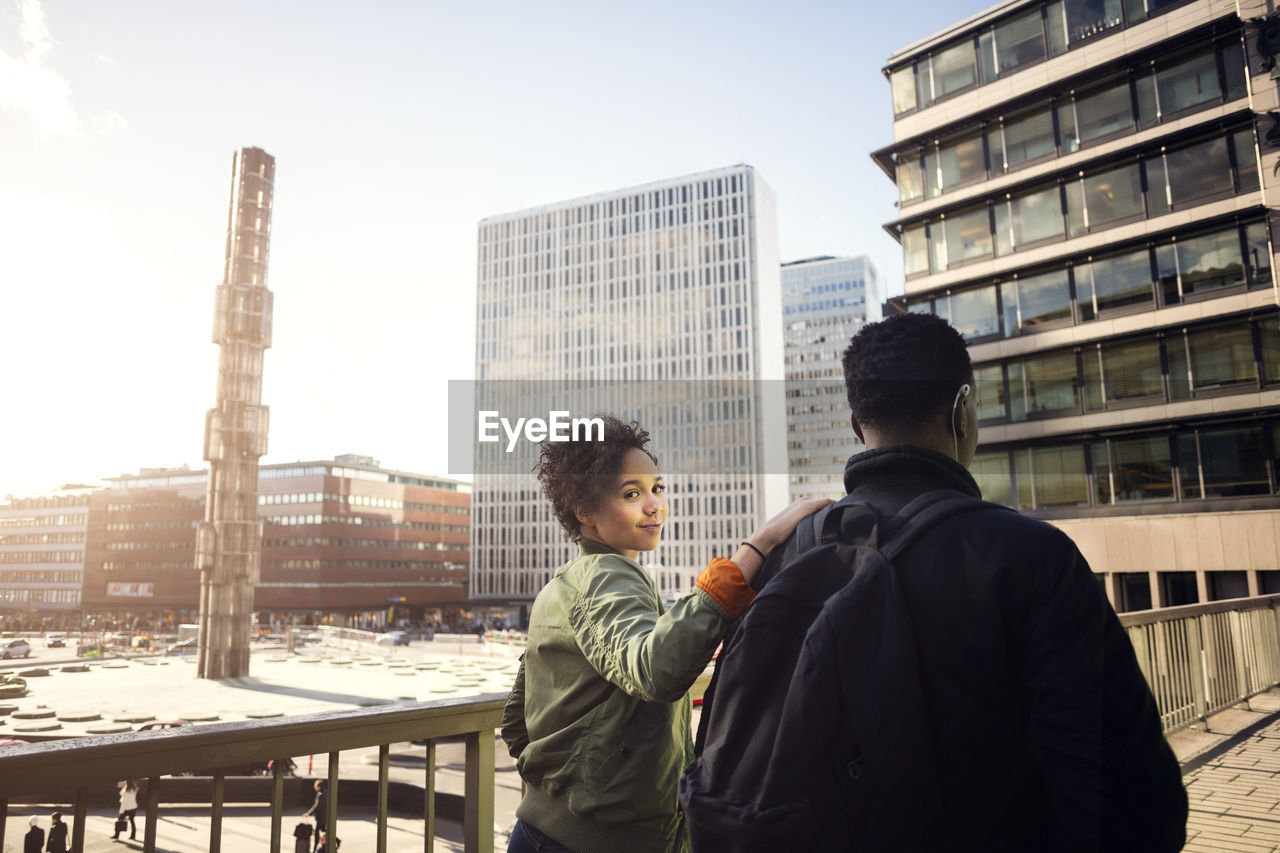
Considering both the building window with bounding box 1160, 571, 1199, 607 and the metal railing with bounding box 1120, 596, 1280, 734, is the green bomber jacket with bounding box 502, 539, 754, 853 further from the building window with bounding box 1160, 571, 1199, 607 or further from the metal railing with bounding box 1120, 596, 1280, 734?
the building window with bounding box 1160, 571, 1199, 607

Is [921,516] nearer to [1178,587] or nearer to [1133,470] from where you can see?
[1178,587]

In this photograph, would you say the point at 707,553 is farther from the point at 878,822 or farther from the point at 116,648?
the point at 878,822

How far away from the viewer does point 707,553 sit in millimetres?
98250

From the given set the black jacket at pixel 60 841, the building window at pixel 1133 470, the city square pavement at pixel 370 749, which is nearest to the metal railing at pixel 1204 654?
the city square pavement at pixel 370 749

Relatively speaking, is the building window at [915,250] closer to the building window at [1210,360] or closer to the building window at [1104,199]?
the building window at [1104,199]

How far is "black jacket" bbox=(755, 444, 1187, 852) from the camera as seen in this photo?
4.54ft

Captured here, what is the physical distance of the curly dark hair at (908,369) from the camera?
1.83 m

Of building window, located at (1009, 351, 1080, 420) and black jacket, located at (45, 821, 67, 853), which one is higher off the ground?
building window, located at (1009, 351, 1080, 420)

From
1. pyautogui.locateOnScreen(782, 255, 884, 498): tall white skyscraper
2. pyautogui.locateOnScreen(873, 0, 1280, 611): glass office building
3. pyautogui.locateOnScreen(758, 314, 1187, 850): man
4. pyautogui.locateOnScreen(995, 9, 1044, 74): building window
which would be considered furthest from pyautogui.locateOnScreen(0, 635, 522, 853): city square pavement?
pyautogui.locateOnScreen(782, 255, 884, 498): tall white skyscraper

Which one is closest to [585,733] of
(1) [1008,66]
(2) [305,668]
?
(1) [1008,66]

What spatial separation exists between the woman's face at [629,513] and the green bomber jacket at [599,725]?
0.21 meters

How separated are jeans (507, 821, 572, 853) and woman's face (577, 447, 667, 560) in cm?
84

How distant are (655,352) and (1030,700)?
10334 cm

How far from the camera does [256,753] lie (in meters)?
2.50
